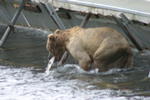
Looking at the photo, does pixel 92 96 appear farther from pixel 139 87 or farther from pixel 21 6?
pixel 21 6

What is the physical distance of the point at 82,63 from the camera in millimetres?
12977

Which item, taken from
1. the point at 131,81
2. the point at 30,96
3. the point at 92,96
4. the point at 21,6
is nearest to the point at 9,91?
the point at 30,96

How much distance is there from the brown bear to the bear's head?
33mm

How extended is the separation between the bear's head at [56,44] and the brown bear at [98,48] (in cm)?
3

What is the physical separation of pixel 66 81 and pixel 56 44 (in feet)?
5.25

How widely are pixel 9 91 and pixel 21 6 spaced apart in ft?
15.9

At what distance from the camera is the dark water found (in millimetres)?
11234

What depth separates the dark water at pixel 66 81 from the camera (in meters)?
11.2

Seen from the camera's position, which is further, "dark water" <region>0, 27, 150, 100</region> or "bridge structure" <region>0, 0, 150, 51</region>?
"bridge structure" <region>0, 0, 150, 51</region>

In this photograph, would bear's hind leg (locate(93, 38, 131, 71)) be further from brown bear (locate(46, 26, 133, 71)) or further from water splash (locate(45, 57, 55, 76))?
water splash (locate(45, 57, 55, 76))

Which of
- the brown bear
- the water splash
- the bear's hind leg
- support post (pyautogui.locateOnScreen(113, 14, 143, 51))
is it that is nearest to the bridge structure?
support post (pyautogui.locateOnScreen(113, 14, 143, 51))

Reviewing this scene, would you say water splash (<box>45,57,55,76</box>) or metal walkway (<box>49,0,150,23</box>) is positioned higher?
metal walkway (<box>49,0,150,23</box>)

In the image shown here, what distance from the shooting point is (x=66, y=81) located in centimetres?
1243

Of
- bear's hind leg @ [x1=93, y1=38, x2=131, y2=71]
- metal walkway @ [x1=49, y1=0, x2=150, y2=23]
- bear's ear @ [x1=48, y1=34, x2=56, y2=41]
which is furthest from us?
bear's ear @ [x1=48, y1=34, x2=56, y2=41]
